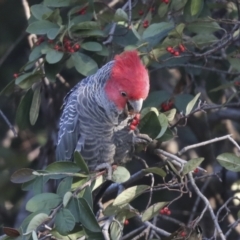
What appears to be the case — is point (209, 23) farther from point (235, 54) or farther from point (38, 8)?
point (38, 8)

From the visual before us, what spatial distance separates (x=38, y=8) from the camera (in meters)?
3.14

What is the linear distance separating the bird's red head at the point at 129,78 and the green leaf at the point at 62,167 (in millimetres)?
568

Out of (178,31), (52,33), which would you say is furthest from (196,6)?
(52,33)

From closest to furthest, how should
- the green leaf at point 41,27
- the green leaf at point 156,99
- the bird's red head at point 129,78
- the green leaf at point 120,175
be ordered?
the green leaf at point 120,175 → the bird's red head at point 129,78 → the green leaf at point 41,27 → the green leaf at point 156,99

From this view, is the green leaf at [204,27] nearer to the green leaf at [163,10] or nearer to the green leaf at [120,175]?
the green leaf at [163,10]

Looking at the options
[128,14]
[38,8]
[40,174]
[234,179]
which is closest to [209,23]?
[128,14]

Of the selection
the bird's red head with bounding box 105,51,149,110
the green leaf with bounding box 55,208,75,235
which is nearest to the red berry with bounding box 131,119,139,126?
the bird's red head with bounding box 105,51,149,110

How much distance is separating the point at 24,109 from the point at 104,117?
438 mm

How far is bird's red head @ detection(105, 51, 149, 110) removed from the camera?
2832mm

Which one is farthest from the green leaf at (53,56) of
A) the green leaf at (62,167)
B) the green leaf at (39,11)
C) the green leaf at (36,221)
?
the green leaf at (36,221)

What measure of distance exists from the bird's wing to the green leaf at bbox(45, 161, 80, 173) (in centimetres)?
78

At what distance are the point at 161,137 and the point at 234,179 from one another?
4.90 feet

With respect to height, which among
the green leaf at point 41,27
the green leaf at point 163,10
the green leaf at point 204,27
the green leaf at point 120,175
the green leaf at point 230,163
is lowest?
the green leaf at point 230,163

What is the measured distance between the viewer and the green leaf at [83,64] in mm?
3041
